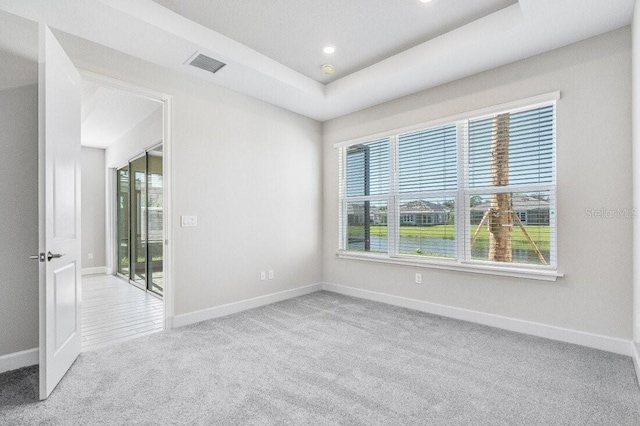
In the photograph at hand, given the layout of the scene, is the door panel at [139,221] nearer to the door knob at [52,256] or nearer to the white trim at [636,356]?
the door knob at [52,256]

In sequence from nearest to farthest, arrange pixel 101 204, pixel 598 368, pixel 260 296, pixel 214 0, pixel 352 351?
1. pixel 598 368
2. pixel 214 0
3. pixel 352 351
4. pixel 260 296
5. pixel 101 204

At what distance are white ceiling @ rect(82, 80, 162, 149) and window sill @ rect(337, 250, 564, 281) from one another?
3.53m

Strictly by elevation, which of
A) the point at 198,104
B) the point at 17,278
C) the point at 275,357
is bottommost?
the point at 275,357

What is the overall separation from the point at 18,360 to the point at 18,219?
105cm

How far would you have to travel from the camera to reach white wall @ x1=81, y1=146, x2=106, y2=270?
261 inches

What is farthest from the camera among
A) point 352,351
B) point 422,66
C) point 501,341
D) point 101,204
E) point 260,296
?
point 101,204

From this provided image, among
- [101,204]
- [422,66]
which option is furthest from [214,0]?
[101,204]

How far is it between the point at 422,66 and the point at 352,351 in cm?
280

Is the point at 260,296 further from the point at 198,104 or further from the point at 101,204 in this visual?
the point at 101,204

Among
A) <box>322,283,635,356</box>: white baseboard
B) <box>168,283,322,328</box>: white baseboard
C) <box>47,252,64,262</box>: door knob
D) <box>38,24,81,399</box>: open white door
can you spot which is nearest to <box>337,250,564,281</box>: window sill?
<box>322,283,635,356</box>: white baseboard

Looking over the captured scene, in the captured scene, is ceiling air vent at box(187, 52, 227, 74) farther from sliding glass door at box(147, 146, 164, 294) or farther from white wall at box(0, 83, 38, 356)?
sliding glass door at box(147, 146, 164, 294)

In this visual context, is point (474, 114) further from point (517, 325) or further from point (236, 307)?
point (236, 307)

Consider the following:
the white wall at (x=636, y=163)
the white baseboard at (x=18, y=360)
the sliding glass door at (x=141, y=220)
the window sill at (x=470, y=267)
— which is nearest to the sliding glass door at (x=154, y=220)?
the sliding glass door at (x=141, y=220)

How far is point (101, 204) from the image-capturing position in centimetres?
683
